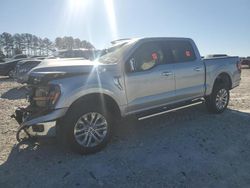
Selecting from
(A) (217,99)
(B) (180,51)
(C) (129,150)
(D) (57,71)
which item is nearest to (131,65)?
(D) (57,71)

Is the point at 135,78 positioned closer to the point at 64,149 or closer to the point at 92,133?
the point at 92,133

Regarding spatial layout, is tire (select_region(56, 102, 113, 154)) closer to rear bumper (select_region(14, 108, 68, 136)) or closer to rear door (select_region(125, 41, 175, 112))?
rear bumper (select_region(14, 108, 68, 136))

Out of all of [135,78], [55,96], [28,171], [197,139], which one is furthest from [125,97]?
[28,171]

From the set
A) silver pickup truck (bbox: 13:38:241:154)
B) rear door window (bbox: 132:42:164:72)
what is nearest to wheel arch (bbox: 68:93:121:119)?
silver pickup truck (bbox: 13:38:241:154)

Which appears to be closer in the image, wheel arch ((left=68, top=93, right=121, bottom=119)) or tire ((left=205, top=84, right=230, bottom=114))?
wheel arch ((left=68, top=93, right=121, bottom=119))

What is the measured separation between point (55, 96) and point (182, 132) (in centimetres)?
281

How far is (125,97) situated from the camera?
16.3ft

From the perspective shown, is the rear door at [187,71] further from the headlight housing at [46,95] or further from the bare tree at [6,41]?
the bare tree at [6,41]

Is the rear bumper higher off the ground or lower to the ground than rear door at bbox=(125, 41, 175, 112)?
lower

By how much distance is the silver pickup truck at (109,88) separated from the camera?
14.3 feet

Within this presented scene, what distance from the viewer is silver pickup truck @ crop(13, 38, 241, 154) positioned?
4.34m

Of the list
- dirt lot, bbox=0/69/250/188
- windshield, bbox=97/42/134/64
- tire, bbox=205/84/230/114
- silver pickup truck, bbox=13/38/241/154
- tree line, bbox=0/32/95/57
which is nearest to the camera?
dirt lot, bbox=0/69/250/188

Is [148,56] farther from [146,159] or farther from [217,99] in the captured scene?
[217,99]

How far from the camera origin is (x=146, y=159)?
173 inches
